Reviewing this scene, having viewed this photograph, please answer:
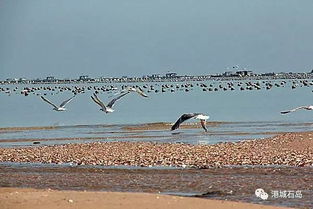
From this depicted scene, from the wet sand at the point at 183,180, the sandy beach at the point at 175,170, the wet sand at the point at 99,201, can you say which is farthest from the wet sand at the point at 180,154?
the wet sand at the point at 99,201

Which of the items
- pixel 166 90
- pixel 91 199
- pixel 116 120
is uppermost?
pixel 166 90

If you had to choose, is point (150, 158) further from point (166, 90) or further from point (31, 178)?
point (166, 90)

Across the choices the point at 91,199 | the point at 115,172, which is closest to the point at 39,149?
the point at 115,172

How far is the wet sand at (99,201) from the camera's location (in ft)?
44.2

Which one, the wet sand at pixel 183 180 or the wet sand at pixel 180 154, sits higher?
the wet sand at pixel 180 154

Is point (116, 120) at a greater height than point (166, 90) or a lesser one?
lesser

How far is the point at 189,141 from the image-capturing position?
106ft

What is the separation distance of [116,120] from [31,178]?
104 feet

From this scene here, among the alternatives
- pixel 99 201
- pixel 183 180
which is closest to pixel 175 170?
pixel 183 180

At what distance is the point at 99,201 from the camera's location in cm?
1391

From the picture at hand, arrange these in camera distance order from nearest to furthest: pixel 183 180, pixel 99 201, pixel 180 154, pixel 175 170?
1. pixel 99 201
2. pixel 183 180
3. pixel 175 170
4. pixel 180 154

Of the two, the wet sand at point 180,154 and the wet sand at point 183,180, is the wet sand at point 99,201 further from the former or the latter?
the wet sand at point 180,154

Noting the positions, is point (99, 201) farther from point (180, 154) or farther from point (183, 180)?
point (180, 154)

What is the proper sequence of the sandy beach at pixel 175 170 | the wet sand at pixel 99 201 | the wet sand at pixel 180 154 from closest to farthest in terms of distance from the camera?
1. the wet sand at pixel 99 201
2. the sandy beach at pixel 175 170
3. the wet sand at pixel 180 154
